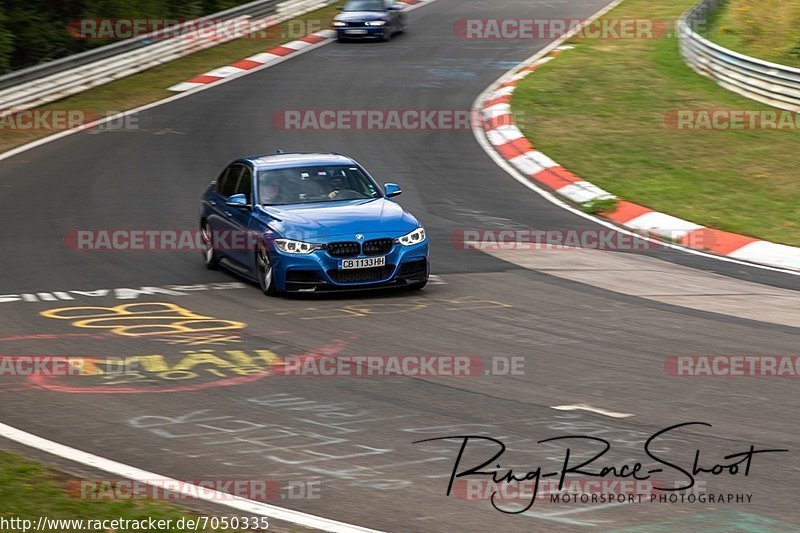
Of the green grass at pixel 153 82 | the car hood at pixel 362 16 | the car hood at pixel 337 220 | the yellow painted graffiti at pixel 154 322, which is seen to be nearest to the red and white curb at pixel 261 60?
the green grass at pixel 153 82

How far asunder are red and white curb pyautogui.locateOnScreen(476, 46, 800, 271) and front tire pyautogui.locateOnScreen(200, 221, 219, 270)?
6.06 meters

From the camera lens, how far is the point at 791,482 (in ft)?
23.0

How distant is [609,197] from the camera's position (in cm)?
1853

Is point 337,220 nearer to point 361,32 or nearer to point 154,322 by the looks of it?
point 154,322

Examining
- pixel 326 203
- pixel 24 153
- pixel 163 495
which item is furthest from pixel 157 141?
pixel 163 495

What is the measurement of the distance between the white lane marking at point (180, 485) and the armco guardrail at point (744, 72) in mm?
18979

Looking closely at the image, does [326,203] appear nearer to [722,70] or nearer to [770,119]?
[770,119]

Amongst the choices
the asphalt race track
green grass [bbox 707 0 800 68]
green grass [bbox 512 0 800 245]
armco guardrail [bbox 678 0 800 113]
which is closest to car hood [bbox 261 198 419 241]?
the asphalt race track

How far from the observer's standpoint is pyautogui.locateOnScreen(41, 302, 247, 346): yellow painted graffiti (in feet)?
36.2

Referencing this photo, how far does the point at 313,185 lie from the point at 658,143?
9662mm

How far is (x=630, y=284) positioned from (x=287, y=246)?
3.97m

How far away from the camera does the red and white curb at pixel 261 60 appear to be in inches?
1156

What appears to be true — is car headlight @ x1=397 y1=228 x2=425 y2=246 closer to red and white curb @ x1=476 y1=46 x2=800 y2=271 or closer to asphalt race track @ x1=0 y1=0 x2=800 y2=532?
asphalt race track @ x1=0 y1=0 x2=800 y2=532

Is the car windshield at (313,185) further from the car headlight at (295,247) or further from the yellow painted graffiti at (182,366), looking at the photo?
the yellow painted graffiti at (182,366)
